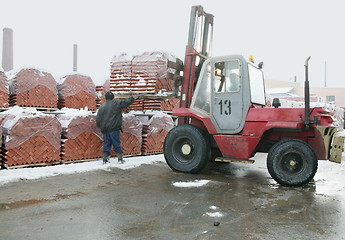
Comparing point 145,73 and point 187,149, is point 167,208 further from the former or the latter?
point 145,73

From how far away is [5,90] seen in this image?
21.2 feet

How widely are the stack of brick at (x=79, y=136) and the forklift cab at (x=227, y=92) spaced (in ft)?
7.70

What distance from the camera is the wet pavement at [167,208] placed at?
2.91 meters

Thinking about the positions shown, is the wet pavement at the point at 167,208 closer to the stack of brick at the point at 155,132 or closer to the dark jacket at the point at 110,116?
the dark jacket at the point at 110,116

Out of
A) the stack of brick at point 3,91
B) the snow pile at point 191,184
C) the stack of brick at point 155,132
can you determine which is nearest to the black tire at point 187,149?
the snow pile at point 191,184

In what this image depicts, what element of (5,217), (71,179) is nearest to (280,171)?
(71,179)

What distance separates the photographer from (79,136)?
21.3ft

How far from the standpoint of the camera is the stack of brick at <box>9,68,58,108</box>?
6695 mm

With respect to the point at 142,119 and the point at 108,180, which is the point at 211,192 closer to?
the point at 108,180

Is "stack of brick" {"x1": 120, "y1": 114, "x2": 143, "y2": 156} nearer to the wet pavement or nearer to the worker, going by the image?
the worker

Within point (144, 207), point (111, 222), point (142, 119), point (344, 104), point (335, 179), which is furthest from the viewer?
point (344, 104)

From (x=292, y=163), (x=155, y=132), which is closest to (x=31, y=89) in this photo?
(x=155, y=132)

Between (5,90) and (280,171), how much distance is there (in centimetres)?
564

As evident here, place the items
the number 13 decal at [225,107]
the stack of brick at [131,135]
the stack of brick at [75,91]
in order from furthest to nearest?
the stack of brick at [75,91], the stack of brick at [131,135], the number 13 decal at [225,107]
